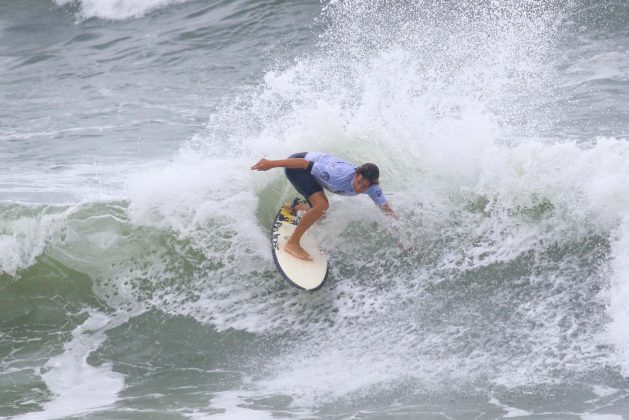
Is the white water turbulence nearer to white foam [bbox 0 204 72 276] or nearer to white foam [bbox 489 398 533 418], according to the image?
white foam [bbox 489 398 533 418]

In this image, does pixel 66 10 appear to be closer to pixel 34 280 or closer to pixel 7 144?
pixel 7 144

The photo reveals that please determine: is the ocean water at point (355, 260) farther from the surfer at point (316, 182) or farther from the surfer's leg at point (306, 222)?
the surfer at point (316, 182)

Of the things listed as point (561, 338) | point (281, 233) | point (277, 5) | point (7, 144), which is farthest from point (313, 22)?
point (561, 338)

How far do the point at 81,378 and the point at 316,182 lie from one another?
8.98ft

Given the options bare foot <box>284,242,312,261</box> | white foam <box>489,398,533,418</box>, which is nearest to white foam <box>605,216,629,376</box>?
white foam <box>489,398,533,418</box>

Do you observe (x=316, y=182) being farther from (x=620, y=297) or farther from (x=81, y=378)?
(x=620, y=297)

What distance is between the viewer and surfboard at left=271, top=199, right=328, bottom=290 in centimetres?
739

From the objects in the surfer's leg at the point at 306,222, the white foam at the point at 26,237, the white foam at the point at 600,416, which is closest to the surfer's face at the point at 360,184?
the surfer's leg at the point at 306,222

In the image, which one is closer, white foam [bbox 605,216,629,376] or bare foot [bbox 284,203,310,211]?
white foam [bbox 605,216,629,376]

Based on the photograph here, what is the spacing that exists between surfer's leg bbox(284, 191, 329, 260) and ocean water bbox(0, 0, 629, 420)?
344 millimetres

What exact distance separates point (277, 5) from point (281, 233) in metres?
9.42

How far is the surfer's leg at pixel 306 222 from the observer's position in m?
7.52

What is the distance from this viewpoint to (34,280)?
8.19 metres

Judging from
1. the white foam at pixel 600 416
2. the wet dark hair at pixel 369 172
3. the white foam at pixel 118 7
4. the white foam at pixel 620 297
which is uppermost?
the white foam at pixel 118 7
